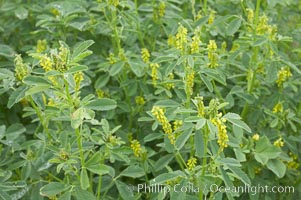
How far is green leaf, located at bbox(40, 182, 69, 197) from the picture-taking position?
161 cm

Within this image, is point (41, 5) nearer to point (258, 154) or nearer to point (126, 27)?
point (126, 27)

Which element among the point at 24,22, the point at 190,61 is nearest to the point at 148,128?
the point at 190,61

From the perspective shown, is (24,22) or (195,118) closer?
(195,118)

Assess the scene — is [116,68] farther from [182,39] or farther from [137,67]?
[182,39]

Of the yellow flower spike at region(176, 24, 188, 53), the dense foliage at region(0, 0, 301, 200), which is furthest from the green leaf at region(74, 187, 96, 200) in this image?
the yellow flower spike at region(176, 24, 188, 53)

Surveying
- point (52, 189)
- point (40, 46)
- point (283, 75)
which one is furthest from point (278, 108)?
point (40, 46)

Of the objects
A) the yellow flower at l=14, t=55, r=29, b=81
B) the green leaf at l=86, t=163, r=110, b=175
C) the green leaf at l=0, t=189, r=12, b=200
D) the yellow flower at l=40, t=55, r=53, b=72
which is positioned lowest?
the green leaf at l=0, t=189, r=12, b=200

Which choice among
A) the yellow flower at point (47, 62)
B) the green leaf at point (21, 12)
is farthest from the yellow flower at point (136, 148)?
the green leaf at point (21, 12)

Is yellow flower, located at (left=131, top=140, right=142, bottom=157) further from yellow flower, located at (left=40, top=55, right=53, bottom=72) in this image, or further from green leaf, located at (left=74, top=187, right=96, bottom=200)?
yellow flower, located at (left=40, top=55, right=53, bottom=72)

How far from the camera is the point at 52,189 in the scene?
1.62 m

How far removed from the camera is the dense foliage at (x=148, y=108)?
1604mm

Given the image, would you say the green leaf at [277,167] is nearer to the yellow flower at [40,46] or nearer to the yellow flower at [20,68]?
the yellow flower at [20,68]

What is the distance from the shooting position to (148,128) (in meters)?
2.27

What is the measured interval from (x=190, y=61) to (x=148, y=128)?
66 centimetres
